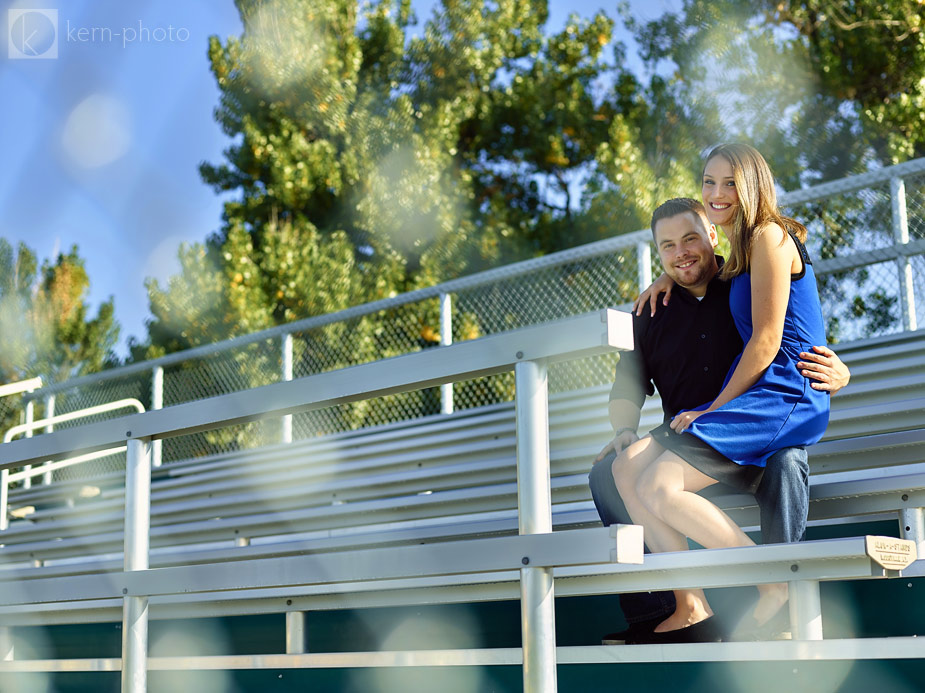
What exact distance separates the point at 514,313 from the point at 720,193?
15.4ft

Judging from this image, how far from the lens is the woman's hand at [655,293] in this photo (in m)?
2.52

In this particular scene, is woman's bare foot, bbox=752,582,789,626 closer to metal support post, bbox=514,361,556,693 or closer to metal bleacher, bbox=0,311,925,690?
metal bleacher, bbox=0,311,925,690

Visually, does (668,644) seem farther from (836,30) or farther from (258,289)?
(836,30)

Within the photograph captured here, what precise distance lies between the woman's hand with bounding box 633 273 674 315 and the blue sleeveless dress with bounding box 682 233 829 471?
21 cm

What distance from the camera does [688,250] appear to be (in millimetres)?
2473

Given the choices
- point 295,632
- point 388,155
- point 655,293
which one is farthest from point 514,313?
point 388,155

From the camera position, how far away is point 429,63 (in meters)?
18.3

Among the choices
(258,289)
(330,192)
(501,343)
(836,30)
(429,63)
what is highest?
(429,63)

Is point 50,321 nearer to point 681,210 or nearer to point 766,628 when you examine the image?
point 681,210

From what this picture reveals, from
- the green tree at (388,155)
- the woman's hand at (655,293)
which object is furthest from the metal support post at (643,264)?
the green tree at (388,155)

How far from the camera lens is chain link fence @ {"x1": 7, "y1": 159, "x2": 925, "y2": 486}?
4.99m

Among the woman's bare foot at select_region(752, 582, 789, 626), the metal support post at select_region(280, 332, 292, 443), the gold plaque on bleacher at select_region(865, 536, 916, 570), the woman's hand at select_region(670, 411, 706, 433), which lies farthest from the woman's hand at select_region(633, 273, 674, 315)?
the metal support post at select_region(280, 332, 292, 443)

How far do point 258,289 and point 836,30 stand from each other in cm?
887

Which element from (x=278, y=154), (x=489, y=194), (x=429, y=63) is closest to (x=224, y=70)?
(x=278, y=154)
